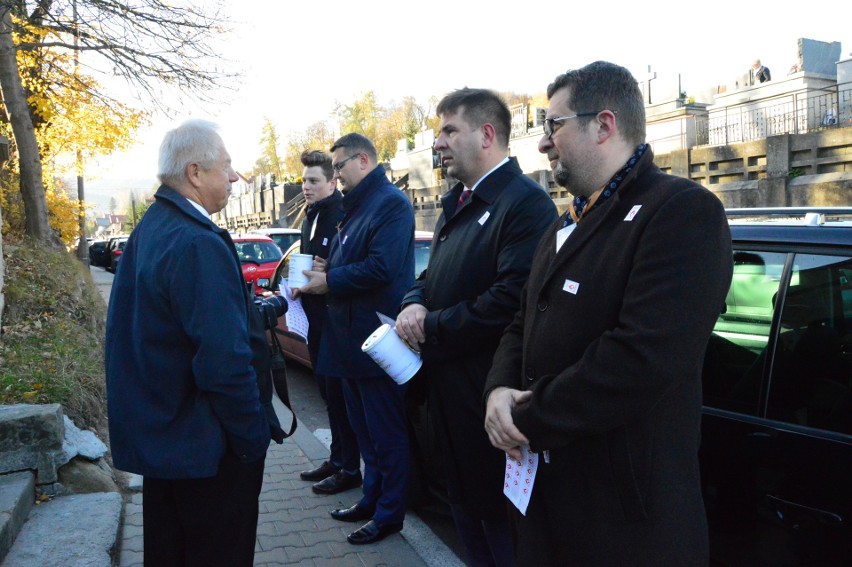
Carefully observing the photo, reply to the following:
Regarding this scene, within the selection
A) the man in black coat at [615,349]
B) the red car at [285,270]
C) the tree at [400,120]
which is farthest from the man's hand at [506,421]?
the tree at [400,120]

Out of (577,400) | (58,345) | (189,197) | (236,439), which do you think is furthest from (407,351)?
(58,345)

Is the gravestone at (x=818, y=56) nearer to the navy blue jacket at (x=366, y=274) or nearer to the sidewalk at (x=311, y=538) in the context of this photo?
the navy blue jacket at (x=366, y=274)

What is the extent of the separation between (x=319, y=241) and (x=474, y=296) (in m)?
2.04

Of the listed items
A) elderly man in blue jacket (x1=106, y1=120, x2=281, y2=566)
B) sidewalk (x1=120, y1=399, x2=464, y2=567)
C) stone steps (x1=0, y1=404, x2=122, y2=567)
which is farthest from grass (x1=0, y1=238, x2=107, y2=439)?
elderly man in blue jacket (x1=106, y1=120, x2=281, y2=566)

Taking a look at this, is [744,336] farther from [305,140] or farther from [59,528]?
[305,140]

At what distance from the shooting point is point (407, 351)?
296cm

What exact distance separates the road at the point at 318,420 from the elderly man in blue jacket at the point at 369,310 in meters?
0.37

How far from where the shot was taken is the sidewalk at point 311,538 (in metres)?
3.68

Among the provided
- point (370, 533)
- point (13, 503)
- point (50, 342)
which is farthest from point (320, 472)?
point (50, 342)

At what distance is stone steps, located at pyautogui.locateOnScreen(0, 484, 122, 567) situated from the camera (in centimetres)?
332

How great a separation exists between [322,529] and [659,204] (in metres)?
3.05

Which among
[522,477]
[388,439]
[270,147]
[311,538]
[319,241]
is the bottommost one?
[311,538]

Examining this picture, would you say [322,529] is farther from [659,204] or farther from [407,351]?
[659,204]

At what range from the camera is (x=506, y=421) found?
200cm
